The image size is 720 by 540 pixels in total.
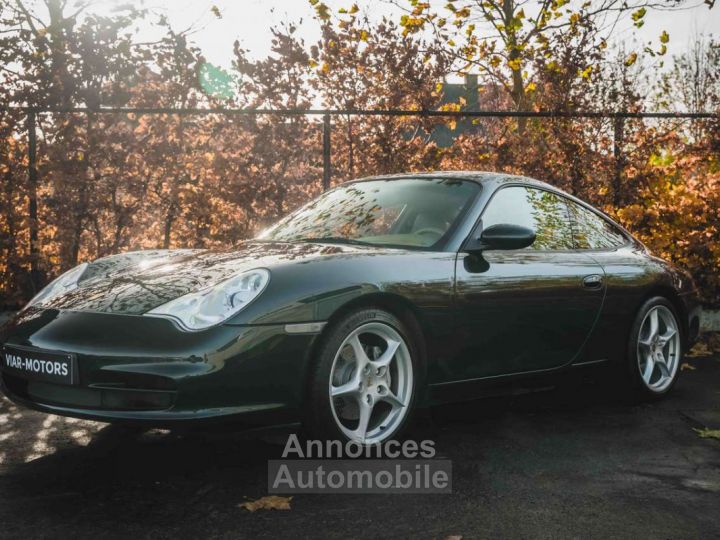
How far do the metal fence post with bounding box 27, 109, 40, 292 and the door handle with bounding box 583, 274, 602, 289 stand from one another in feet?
16.1

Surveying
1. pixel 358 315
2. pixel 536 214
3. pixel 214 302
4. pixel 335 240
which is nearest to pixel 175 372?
pixel 214 302

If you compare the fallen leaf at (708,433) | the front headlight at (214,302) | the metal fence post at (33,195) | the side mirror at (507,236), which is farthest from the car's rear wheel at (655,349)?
the metal fence post at (33,195)

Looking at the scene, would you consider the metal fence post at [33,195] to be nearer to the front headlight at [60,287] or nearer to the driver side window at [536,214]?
the front headlight at [60,287]

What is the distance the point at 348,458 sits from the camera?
3883 mm

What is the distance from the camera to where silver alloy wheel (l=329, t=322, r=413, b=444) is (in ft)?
12.8

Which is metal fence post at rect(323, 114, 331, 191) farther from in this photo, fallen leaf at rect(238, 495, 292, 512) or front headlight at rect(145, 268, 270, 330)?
fallen leaf at rect(238, 495, 292, 512)

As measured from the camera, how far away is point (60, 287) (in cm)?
452

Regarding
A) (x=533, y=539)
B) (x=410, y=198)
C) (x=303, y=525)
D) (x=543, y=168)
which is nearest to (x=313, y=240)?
(x=410, y=198)

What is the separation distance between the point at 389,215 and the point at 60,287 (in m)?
1.78

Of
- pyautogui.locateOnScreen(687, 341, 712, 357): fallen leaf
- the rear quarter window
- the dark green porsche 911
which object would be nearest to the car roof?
the dark green porsche 911

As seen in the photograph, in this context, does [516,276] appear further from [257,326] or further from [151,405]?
[151,405]

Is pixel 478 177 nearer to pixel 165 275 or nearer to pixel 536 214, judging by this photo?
pixel 536 214

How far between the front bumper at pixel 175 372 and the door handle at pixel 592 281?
79.5 inches

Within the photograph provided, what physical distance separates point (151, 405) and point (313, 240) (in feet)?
4.98
